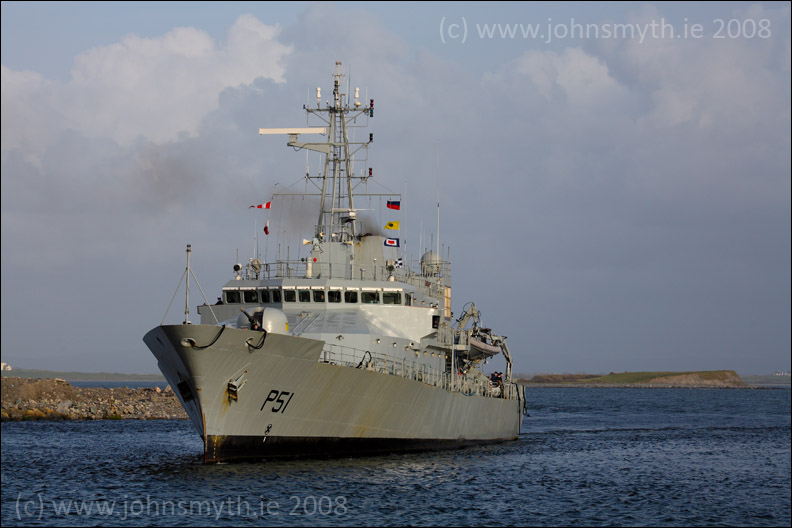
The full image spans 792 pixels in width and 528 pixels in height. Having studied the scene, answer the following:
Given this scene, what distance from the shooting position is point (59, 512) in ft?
62.1

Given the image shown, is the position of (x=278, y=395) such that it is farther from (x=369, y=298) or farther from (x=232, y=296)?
(x=232, y=296)

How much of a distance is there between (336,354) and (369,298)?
3.96 meters

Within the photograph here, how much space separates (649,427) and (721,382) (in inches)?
5401

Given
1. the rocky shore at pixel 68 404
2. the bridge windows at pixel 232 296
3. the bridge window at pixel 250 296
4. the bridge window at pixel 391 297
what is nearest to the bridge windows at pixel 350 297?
the bridge window at pixel 391 297

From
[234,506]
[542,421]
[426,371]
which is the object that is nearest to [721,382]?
[542,421]

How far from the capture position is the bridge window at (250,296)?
31.2 metres

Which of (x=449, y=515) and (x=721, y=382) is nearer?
(x=449, y=515)

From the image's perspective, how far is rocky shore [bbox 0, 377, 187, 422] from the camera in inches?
1980

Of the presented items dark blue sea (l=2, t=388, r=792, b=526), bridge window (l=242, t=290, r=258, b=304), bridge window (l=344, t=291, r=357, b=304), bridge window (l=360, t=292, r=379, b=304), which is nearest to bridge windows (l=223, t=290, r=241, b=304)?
bridge window (l=242, t=290, r=258, b=304)

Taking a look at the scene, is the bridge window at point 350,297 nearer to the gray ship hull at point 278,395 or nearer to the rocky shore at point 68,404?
the gray ship hull at point 278,395

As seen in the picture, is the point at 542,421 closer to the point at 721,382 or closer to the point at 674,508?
the point at 674,508

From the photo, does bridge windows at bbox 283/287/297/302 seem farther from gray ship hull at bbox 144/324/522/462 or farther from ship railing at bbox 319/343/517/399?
gray ship hull at bbox 144/324/522/462

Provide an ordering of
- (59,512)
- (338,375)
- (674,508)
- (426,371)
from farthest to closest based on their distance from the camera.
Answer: (426,371)
(338,375)
(674,508)
(59,512)

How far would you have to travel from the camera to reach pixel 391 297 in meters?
30.8
